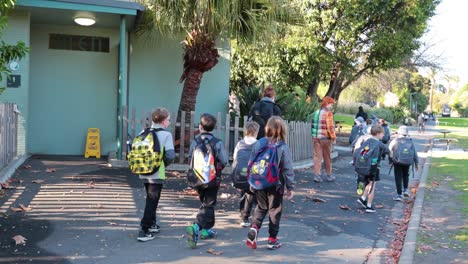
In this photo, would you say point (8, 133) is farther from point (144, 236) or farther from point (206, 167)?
point (206, 167)

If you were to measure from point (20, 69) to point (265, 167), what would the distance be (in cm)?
736

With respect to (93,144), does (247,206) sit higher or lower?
lower

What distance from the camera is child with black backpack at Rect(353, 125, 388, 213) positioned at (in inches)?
306

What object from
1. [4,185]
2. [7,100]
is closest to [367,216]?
[4,185]

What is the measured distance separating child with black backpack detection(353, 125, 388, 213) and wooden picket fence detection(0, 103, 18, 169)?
6.04m

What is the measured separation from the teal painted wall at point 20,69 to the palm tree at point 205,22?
2.57m

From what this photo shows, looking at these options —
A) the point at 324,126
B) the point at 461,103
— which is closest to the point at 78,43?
the point at 324,126

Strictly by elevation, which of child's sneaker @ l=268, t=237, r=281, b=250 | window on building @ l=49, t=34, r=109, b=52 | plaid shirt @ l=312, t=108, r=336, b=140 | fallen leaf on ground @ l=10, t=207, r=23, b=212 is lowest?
child's sneaker @ l=268, t=237, r=281, b=250

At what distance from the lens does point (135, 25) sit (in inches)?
465

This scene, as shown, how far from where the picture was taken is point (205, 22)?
9.88 meters

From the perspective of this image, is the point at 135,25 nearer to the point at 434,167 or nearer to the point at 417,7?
the point at 434,167

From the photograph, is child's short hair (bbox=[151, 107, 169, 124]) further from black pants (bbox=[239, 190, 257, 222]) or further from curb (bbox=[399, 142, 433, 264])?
curb (bbox=[399, 142, 433, 264])

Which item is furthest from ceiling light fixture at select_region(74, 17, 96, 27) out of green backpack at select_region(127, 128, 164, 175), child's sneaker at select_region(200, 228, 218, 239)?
child's sneaker at select_region(200, 228, 218, 239)

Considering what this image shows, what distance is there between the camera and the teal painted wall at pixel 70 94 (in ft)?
39.2
